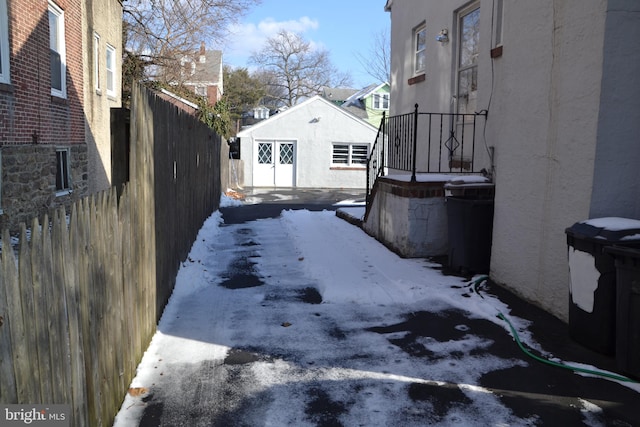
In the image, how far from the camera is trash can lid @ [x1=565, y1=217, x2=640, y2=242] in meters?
4.07

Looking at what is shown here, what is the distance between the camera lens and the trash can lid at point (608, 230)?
4070 mm

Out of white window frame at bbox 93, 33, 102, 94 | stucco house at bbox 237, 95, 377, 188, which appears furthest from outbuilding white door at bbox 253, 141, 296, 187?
white window frame at bbox 93, 33, 102, 94

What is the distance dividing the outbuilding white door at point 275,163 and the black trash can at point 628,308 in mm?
24007

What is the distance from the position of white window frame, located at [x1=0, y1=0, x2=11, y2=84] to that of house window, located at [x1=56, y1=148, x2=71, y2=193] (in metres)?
2.78

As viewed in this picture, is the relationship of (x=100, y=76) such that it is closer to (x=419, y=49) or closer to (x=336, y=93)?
(x=419, y=49)

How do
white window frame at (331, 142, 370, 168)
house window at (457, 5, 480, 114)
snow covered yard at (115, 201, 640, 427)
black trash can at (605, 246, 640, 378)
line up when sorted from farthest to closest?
white window frame at (331, 142, 370, 168)
house window at (457, 5, 480, 114)
black trash can at (605, 246, 640, 378)
snow covered yard at (115, 201, 640, 427)

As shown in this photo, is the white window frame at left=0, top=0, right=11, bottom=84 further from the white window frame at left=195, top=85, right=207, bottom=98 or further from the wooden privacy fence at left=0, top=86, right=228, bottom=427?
the white window frame at left=195, top=85, right=207, bottom=98

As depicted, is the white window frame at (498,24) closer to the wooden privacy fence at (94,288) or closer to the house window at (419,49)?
the house window at (419,49)

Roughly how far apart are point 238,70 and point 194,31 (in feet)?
106

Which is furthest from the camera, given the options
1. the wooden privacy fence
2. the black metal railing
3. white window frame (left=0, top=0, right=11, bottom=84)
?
white window frame (left=0, top=0, right=11, bottom=84)

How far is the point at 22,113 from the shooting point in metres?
9.70

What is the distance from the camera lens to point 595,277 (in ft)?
13.8

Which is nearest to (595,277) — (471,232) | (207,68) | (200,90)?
(471,232)

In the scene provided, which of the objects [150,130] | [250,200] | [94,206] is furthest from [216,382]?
[250,200]
